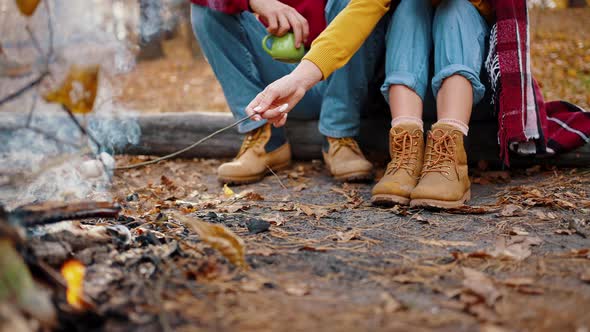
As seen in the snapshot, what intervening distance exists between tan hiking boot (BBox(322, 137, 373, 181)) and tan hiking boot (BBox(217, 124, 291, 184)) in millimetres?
341

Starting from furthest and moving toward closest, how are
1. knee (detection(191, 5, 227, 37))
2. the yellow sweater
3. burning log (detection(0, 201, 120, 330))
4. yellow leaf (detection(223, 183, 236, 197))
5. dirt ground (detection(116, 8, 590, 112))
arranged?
dirt ground (detection(116, 8, 590, 112)) < knee (detection(191, 5, 227, 37)) < yellow leaf (detection(223, 183, 236, 197)) < the yellow sweater < burning log (detection(0, 201, 120, 330))

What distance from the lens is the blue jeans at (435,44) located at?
2.28 m

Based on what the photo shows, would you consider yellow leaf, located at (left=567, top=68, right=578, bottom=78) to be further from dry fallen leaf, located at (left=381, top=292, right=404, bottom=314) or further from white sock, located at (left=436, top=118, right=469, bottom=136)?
dry fallen leaf, located at (left=381, top=292, right=404, bottom=314)

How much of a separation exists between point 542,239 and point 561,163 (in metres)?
1.19

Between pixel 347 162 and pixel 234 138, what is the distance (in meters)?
0.99

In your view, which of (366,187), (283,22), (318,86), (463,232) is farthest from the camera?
(318,86)

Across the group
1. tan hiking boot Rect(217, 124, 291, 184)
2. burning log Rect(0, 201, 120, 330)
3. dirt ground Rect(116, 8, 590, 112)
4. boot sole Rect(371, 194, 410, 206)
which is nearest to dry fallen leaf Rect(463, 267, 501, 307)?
boot sole Rect(371, 194, 410, 206)

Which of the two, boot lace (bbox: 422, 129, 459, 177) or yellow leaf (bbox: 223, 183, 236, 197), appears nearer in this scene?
boot lace (bbox: 422, 129, 459, 177)

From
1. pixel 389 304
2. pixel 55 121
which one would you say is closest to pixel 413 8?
pixel 389 304

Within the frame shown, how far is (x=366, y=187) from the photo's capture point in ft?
8.96

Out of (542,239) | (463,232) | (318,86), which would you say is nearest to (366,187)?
(318,86)

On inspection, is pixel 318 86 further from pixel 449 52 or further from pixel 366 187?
pixel 449 52

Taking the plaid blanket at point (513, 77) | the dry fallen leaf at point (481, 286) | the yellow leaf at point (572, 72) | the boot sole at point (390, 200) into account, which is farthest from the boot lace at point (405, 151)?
the yellow leaf at point (572, 72)

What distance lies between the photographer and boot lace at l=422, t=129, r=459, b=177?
2.22 m
